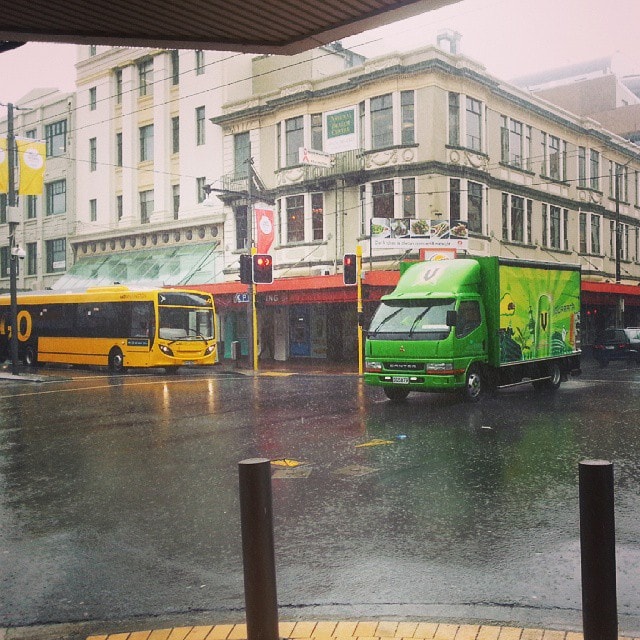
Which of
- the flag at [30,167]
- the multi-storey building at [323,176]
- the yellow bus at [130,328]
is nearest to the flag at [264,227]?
the multi-storey building at [323,176]

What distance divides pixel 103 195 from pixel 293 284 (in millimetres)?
17110

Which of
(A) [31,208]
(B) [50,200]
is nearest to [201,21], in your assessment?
(B) [50,200]

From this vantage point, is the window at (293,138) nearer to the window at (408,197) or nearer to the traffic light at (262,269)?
the window at (408,197)

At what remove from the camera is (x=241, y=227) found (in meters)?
34.1

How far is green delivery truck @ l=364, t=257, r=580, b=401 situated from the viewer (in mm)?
14375

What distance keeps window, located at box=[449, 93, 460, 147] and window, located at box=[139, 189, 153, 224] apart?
17.2 m

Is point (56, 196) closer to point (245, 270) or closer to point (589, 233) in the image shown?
point (245, 270)

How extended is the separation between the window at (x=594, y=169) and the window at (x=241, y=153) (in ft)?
57.9

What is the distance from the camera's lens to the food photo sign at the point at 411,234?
1080 inches

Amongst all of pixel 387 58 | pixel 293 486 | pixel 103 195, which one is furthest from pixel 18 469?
pixel 103 195

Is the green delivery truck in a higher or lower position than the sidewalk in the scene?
higher

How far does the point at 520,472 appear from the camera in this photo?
317 inches

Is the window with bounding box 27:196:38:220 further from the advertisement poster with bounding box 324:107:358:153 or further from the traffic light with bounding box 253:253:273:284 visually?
the traffic light with bounding box 253:253:273:284

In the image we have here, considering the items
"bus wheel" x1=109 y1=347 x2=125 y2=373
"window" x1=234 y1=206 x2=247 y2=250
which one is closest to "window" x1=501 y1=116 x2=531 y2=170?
"window" x1=234 y1=206 x2=247 y2=250
